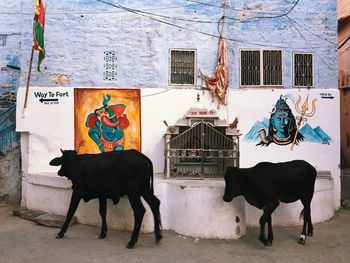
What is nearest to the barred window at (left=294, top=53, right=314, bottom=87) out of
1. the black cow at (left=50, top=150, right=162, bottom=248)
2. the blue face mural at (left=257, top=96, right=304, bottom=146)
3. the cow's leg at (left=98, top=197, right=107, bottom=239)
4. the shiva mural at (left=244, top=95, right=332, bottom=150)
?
the shiva mural at (left=244, top=95, right=332, bottom=150)

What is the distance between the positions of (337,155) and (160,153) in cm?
448

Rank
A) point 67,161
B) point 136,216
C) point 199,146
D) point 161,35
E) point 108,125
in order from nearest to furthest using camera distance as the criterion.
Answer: point 136,216 < point 67,161 < point 199,146 < point 108,125 < point 161,35

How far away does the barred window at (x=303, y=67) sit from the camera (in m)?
9.83

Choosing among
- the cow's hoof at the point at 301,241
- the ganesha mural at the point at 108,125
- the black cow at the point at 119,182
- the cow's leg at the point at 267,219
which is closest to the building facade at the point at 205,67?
the ganesha mural at the point at 108,125

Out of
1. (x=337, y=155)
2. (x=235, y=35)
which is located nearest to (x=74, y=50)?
(x=235, y=35)

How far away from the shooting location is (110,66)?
31.5ft

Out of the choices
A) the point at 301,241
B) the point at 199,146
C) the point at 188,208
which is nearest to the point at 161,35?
the point at 199,146

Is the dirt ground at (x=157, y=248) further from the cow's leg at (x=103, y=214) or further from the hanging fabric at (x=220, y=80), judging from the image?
the hanging fabric at (x=220, y=80)

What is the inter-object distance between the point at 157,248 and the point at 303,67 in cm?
620

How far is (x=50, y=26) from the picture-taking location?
9.58 metres

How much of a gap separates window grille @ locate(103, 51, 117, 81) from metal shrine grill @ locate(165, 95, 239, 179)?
2034 millimetres

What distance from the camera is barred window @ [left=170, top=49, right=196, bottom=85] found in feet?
31.8

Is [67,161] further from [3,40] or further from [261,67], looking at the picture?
[261,67]

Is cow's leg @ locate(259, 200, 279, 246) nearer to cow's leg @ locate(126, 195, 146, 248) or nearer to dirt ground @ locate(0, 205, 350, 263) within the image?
dirt ground @ locate(0, 205, 350, 263)
